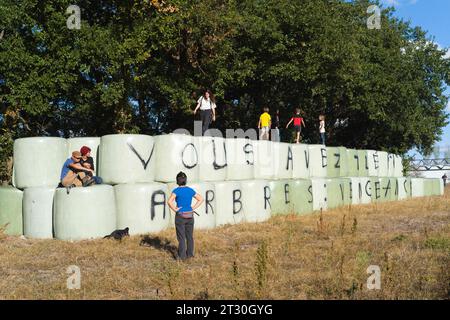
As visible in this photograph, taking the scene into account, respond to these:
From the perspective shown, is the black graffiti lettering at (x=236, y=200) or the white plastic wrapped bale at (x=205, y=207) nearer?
the white plastic wrapped bale at (x=205, y=207)

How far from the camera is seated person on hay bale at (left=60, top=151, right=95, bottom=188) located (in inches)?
420

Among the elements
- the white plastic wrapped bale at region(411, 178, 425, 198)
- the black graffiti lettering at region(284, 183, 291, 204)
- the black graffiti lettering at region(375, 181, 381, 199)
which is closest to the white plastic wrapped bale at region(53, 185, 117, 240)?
the black graffiti lettering at region(284, 183, 291, 204)

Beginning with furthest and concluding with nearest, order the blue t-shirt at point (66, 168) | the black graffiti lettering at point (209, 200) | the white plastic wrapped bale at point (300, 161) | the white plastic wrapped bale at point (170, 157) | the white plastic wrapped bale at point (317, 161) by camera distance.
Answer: the white plastic wrapped bale at point (317, 161) → the white plastic wrapped bale at point (300, 161) → the black graffiti lettering at point (209, 200) → the white plastic wrapped bale at point (170, 157) → the blue t-shirt at point (66, 168)

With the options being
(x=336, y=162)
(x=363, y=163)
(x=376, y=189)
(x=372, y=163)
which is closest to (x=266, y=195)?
(x=336, y=162)

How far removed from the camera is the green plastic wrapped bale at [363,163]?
19220 millimetres

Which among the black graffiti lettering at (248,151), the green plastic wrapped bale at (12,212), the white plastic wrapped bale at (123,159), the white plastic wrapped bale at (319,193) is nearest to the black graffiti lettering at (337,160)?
the white plastic wrapped bale at (319,193)

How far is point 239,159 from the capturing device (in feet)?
44.0

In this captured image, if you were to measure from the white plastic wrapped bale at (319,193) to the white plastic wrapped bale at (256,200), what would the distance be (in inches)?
96.2

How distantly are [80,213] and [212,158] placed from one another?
11.9 ft

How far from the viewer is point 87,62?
19.8 metres

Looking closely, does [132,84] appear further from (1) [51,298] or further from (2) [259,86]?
(1) [51,298]

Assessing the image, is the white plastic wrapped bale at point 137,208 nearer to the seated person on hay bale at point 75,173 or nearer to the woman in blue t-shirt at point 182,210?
the seated person on hay bale at point 75,173

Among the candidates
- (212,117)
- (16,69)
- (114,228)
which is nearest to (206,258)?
(114,228)

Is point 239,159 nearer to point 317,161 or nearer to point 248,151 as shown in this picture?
point 248,151
